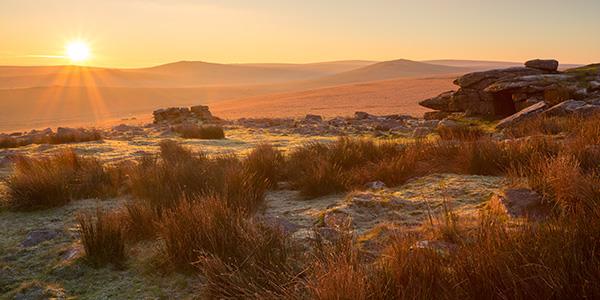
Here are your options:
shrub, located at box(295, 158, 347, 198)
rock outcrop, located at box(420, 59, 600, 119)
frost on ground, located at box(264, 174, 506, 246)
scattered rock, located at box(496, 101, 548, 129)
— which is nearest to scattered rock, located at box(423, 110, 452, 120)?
rock outcrop, located at box(420, 59, 600, 119)

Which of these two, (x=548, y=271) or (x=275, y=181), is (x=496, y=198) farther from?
(x=275, y=181)

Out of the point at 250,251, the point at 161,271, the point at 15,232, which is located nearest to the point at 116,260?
the point at 161,271

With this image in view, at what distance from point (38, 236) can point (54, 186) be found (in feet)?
4.85

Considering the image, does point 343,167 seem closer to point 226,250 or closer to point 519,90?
point 226,250

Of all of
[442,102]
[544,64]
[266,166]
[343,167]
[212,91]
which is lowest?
[212,91]

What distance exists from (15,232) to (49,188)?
3.35ft

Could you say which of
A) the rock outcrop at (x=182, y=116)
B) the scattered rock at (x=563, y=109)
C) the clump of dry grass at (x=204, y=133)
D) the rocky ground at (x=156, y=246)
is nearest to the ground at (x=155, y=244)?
the rocky ground at (x=156, y=246)

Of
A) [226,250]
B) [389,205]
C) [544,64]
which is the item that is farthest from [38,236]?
[544,64]

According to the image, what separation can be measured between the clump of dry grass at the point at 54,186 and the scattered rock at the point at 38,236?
1.24 meters

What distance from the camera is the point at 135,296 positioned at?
295 centimetres

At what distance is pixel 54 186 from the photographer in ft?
17.8

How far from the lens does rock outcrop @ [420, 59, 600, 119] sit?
10932 millimetres

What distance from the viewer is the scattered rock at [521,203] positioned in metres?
3.44

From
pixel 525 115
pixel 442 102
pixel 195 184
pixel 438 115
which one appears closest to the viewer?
pixel 195 184
